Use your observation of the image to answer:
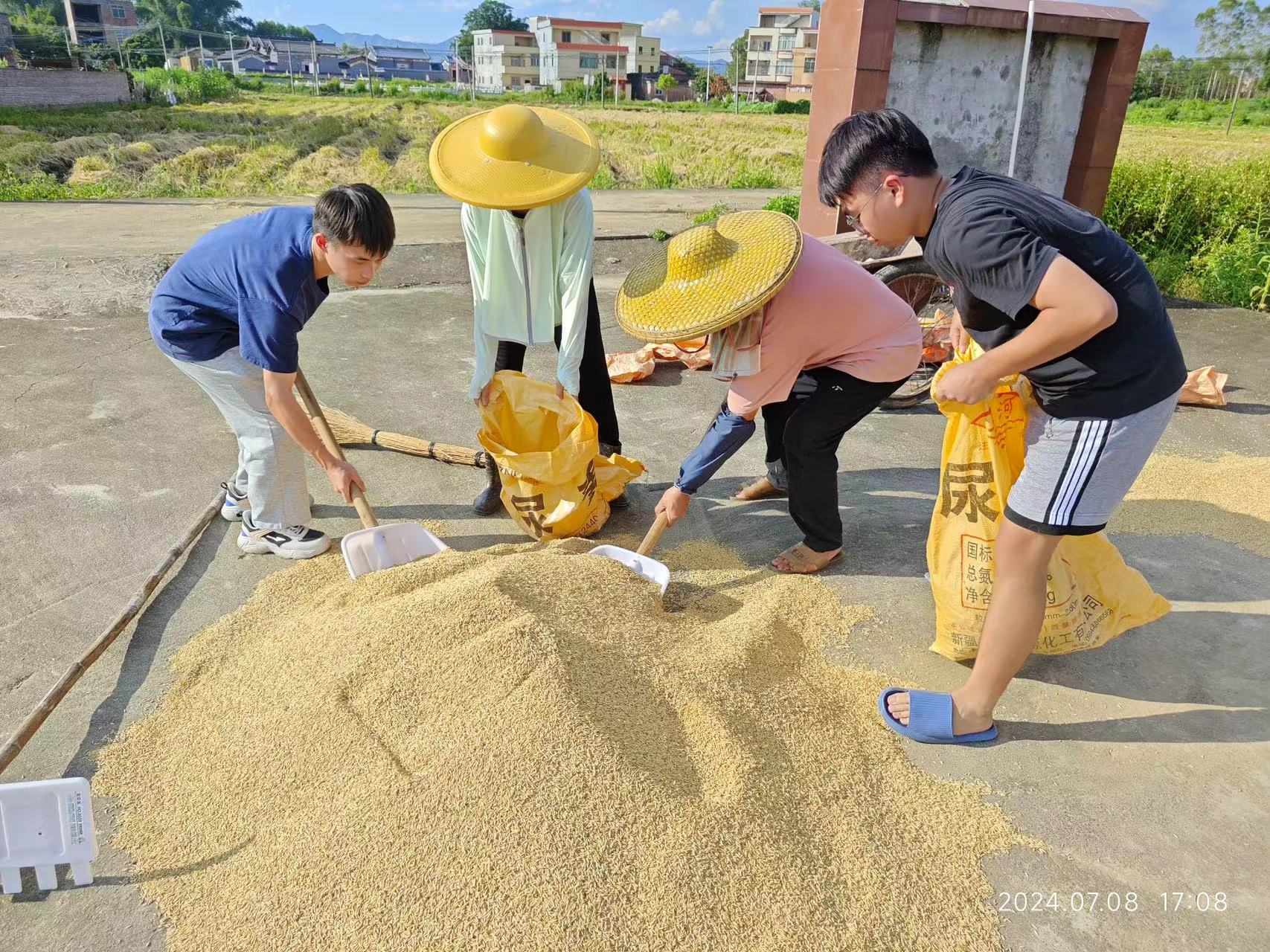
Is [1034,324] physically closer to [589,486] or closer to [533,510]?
[589,486]

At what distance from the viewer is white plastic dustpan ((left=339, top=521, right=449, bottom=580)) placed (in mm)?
2658

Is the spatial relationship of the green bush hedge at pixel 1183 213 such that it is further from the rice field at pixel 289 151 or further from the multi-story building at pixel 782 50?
the multi-story building at pixel 782 50

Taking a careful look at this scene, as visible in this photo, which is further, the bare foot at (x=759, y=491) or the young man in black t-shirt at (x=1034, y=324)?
the bare foot at (x=759, y=491)

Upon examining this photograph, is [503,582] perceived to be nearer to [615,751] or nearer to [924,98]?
[615,751]

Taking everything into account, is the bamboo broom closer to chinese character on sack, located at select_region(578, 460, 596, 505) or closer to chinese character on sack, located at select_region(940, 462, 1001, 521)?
chinese character on sack, located at select_region(578, 460, 596, 505)

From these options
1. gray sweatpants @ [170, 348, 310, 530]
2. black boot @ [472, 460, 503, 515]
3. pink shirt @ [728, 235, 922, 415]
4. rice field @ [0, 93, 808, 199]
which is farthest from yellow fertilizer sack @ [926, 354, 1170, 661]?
rice field @ [0, 93, 808, 199]

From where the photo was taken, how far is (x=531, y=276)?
3.00 metres

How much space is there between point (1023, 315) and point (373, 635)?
171 centimetres

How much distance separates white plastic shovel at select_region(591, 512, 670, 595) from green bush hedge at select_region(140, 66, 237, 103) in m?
40.2

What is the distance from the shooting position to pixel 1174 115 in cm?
3219

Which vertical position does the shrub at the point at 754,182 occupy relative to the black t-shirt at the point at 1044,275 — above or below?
below

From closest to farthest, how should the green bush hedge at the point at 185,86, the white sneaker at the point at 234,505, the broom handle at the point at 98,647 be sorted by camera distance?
the broom handle at the point at 98,647 → the white sneaker at the point at 234,505 → the green bush hedge at the point at 185,86

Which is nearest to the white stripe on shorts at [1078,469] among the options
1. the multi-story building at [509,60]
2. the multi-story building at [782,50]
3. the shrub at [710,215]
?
the shrub at [710,215]

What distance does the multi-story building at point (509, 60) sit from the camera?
71688 mm
